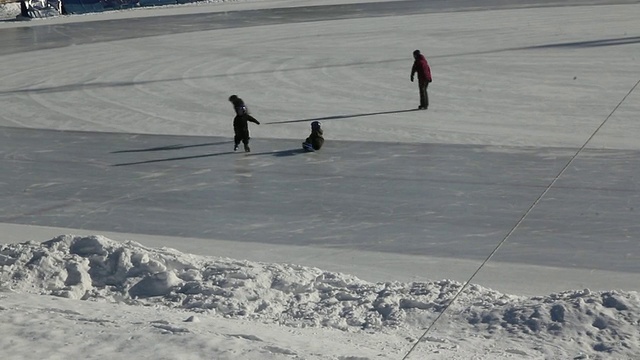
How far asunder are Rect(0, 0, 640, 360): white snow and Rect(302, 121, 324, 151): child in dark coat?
4.82 ft

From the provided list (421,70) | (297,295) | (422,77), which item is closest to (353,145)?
(422,77)

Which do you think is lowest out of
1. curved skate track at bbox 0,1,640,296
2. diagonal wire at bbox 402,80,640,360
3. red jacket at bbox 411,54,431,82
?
curved skate track at bbox 0,1,640,296

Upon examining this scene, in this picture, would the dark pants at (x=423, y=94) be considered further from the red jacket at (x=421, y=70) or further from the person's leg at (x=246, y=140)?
the person's leg at (x=246, y=140)

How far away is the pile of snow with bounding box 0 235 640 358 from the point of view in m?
10.3

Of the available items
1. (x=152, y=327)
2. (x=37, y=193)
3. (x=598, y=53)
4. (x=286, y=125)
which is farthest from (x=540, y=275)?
(x=598, y=53)

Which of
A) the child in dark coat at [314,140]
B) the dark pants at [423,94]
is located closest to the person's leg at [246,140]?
the child in dark coat at [314,140]

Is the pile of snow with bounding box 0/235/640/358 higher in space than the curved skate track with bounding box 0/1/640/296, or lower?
higher

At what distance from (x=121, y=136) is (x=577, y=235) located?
11268 millimetres

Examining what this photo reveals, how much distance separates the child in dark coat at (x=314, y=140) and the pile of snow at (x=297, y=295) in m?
6.95

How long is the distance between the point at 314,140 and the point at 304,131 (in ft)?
7.61

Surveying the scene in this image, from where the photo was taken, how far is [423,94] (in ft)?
80.3

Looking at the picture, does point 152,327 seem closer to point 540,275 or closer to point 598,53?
point 540,275

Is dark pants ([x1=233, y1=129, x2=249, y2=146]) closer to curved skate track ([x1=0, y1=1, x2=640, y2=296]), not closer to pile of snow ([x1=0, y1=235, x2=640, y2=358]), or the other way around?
curved skate track ([x1=0, y1=1, x2=640, y2=296])

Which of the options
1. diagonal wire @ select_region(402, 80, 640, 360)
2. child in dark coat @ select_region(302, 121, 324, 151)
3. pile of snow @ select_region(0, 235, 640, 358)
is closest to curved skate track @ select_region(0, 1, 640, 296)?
diagonal wire @ select_region(402, 80, 640, 360)
